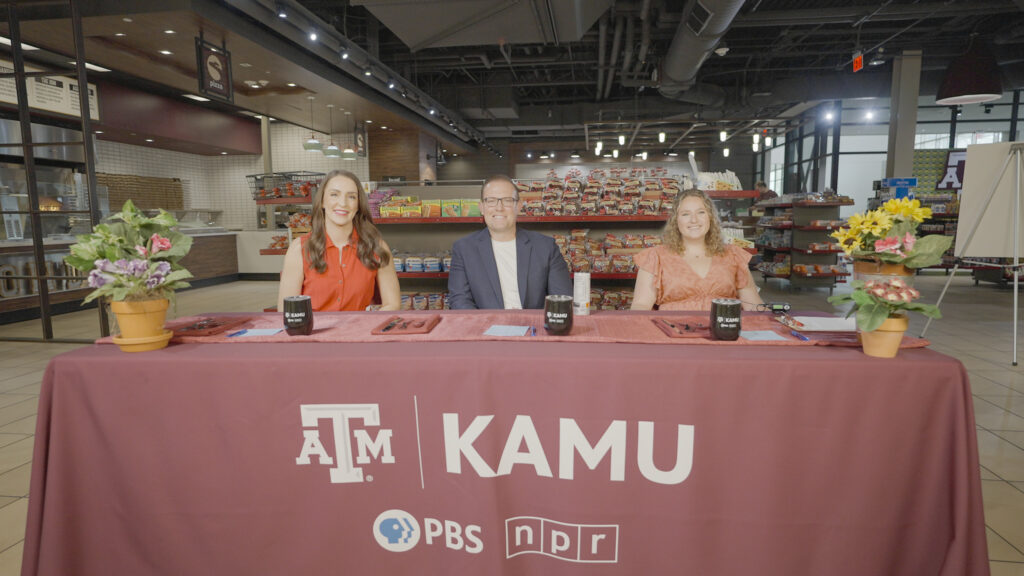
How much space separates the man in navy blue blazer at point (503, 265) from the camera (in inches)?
107

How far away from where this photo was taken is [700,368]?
1360 mm

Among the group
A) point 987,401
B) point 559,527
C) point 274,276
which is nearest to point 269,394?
point 559,527

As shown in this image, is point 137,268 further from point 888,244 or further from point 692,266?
point 692,266

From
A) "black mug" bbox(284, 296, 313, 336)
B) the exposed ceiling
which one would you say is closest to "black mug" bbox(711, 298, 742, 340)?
"black mug" bbox(284, 296, 313, 336)

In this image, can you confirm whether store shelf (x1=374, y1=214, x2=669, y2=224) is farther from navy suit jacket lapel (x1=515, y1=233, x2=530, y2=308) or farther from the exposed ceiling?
the exposed ceiling

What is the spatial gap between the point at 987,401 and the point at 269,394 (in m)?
4.47

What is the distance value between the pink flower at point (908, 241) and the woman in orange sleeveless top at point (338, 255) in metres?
2.21

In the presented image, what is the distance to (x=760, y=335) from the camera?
5.32ft

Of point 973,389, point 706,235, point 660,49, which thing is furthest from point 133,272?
point 660,49

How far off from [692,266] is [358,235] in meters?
1.76

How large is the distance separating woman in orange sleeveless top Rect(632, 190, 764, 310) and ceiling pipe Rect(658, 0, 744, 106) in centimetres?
392

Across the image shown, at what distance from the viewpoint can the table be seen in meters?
1.35

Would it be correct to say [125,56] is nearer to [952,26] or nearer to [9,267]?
[9,267]

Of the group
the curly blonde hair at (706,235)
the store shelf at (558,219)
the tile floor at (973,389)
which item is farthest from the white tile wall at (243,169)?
the curly blonde hair at (706,235)
